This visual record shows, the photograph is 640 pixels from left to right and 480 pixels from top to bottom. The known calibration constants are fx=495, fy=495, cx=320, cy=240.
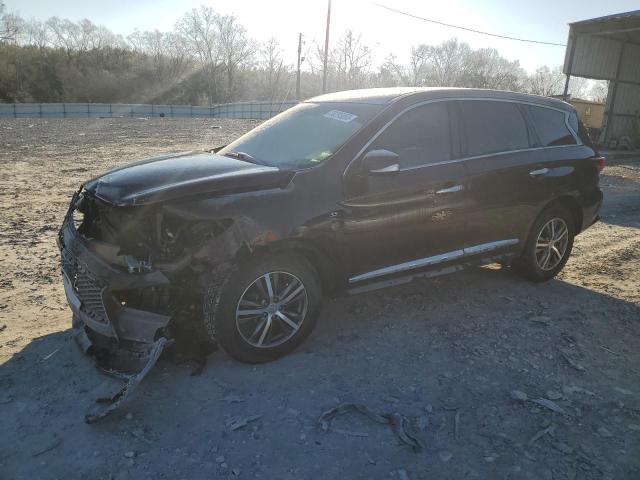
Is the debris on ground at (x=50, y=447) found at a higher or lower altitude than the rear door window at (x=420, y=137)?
lower

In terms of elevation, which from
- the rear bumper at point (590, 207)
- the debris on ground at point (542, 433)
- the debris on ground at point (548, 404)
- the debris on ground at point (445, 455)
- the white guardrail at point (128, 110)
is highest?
the white guardrail at point (128, 110)

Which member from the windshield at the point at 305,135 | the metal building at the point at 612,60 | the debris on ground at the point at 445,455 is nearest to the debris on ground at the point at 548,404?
the debris on ground at the point at 445,455

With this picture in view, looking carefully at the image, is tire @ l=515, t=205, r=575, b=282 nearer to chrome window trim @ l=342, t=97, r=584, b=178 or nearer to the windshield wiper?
chrome window trim @ l=342, t=97, r=584, b=178

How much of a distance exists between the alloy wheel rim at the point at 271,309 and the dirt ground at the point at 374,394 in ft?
0.73

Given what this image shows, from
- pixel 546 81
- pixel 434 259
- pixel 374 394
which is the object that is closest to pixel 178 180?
pixel 374 394

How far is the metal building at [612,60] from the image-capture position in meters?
19.6

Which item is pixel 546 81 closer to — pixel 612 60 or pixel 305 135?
pixel 612 60

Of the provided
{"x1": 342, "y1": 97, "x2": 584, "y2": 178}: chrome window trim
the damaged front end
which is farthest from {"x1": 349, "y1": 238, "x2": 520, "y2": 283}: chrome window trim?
the damaged front end

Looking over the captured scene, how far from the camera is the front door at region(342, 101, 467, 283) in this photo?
375 centimetres

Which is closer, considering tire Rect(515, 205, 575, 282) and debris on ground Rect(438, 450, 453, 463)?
debris on ground Rect(438, 450, 453, 463)

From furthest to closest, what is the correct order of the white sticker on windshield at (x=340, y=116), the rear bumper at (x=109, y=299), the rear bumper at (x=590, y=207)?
the rear bumper at (x=590, y=207) → the white sticker on windshield at (x=340, y=116) → the rear bumper at (x=109, y=299)

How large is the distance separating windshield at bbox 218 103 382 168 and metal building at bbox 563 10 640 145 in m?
19.0

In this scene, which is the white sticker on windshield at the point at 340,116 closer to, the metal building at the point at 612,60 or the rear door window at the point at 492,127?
the rear door window at the point at 492,127

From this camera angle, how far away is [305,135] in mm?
4137
